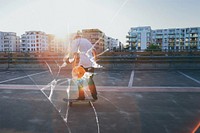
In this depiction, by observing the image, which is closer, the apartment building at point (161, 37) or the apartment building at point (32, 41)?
the apartment building at point (161, 37)

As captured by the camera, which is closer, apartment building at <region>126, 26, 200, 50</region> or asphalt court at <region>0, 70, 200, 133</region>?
asphalt court at <region>0, 70, 200, 133</region>

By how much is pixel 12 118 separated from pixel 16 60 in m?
12.9

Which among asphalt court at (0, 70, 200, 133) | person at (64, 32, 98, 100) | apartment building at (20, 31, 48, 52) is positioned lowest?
asphalt court at (0, 70, 200, 133)

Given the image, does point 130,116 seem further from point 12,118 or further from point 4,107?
point 4,107

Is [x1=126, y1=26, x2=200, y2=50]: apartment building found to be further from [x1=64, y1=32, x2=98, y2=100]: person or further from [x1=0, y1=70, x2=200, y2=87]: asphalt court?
[x1=64, y1=32, x2=98, y2=100]: person

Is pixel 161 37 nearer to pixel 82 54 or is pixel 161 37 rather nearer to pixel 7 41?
pixel 7 41

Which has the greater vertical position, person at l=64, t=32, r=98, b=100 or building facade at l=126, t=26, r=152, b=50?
building facade at l=126, t=26, r=152, b=50

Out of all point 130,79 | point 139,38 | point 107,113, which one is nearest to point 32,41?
point 139,38

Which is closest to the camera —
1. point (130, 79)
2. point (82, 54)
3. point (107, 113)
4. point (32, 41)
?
point (107, 113)

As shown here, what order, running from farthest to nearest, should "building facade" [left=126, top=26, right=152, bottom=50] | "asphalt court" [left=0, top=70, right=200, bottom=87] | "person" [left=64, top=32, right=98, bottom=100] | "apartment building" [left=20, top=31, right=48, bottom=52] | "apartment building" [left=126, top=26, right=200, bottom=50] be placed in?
"apartment building" [left=20, top=31, right=48, bottom=52], "building facade" [left=126, top=26, right=152, bottom=50], "apartment building" [left=126, top=26, right=200, bottom=50], "asphalt court" [left=0, top=70, right=200, bottom=87], "person" [left=64, top=32, right=98, bottom=100]

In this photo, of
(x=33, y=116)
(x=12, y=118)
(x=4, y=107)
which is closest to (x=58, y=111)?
(x=33, y=116)

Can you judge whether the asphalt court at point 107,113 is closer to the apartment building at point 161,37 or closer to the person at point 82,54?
the person at point 82,54

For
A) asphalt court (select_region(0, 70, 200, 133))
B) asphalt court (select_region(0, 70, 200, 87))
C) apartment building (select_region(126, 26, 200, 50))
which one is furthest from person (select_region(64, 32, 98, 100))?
apartment building (select_region(126, 26, 200, 50))

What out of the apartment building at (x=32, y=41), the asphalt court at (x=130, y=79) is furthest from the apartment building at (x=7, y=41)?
the asphalt court at (x=130, y=79)
